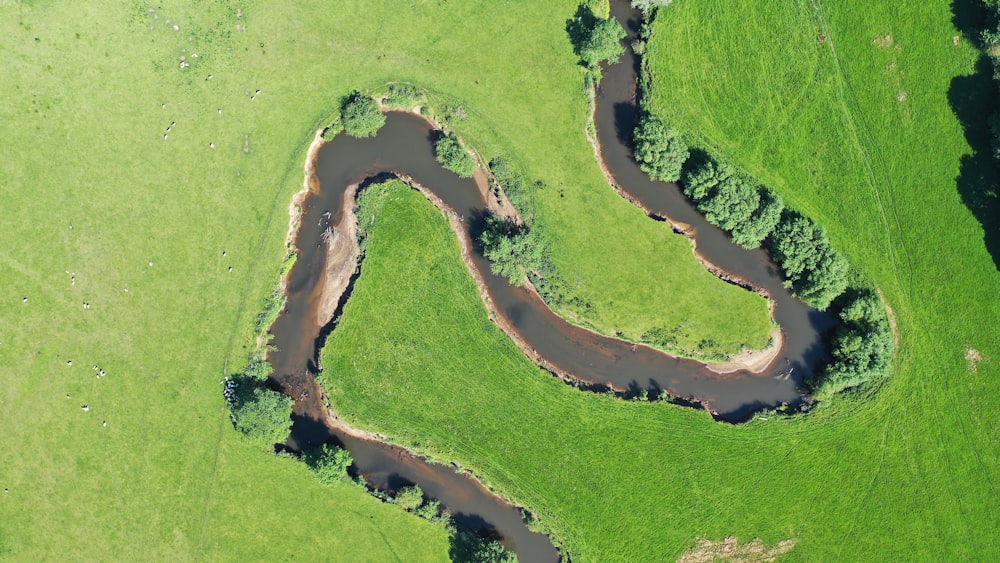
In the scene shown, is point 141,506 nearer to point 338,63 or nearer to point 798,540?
point 338,63

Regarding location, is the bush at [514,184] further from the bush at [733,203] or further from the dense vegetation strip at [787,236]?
the bush at [733,203]

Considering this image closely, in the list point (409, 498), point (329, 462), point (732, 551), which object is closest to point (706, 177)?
point (732, 551)

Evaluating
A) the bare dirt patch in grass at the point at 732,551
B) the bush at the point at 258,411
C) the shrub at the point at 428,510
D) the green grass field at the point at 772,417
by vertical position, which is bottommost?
the shrub at the point at 428,510

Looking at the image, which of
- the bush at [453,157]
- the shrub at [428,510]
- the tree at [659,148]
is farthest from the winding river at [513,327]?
the tree at [659,148]

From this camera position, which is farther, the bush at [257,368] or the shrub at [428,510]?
the shrub at [428,510]

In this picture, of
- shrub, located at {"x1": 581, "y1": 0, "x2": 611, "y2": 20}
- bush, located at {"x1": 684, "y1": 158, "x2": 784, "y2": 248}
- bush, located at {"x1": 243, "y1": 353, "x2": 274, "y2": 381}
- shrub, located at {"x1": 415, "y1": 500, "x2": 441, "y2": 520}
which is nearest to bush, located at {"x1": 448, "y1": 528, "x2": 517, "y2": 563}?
shrub, located at {"x1": 415, "y1": 500, "x2": 441, "y2": 520}

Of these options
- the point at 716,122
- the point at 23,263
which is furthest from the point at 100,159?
the point at 716,122
